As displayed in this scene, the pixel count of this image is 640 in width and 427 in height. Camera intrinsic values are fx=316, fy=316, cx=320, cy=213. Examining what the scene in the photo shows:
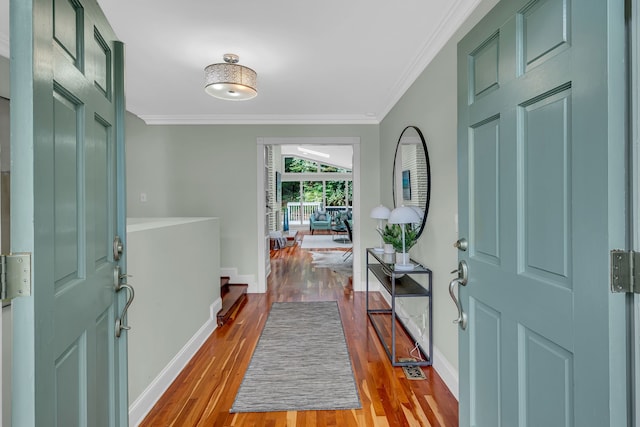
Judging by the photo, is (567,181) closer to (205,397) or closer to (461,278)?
(461,278)

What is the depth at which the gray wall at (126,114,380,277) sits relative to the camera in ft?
14.3

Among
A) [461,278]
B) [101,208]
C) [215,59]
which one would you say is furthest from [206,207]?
[461,278]

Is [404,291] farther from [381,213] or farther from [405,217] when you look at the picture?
[381,213]

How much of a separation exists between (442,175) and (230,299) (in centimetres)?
269

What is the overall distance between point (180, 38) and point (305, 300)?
120 inches

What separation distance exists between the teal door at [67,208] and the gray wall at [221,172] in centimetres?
314

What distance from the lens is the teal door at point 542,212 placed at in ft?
2.28

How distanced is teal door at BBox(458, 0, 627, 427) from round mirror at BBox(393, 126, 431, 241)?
134cm

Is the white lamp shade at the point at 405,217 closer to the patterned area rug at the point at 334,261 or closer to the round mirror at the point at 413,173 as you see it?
the round mirror at the point at 413,173

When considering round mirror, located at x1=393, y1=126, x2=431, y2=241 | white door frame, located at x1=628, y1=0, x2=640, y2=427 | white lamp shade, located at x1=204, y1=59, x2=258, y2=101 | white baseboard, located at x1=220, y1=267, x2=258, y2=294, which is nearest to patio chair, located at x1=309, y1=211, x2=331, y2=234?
white baseboard, located at x1=220, y1=267, x2=258, y2=294

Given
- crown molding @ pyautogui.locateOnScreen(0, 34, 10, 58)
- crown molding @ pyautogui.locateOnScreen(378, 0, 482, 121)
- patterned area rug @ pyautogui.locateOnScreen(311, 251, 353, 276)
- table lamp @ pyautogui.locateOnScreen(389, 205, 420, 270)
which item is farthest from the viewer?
patterned area rug @ pyautogui.locateOnScreen(311, 251, 353, 276)

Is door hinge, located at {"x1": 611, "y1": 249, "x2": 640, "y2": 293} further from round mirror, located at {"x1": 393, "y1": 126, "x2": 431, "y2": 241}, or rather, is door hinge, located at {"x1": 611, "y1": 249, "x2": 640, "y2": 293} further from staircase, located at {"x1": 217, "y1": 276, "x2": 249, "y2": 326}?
staircase, located at {"x1": 217, "y1": 276, "x2": 249, "y2": 326}

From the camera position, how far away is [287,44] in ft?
7.97

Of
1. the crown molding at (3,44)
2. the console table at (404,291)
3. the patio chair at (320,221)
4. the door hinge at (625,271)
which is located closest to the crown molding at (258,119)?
the crown molding at (3,44)
